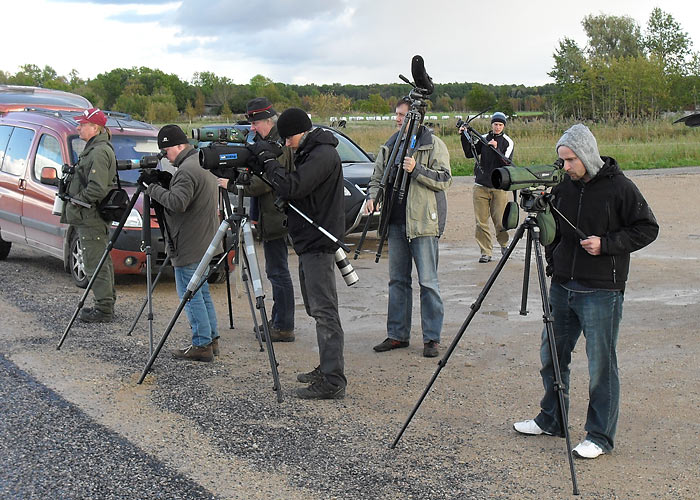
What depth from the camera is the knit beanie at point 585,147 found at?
4.81m

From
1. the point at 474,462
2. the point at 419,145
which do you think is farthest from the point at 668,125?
the point at 474,462

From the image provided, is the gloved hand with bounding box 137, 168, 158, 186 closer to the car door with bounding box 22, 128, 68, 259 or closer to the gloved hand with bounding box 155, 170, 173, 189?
the gloved hand with bounding box 155, 170, 173, 189

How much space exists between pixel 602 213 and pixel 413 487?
1.83 metres

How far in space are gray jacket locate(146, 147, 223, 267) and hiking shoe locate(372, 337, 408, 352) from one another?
5.24 ft

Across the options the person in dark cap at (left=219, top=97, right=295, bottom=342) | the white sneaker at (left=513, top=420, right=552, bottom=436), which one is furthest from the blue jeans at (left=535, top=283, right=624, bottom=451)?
the person in dark cap at (left=219, top=97, right=295, bottom=342)

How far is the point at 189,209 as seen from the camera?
712 cm

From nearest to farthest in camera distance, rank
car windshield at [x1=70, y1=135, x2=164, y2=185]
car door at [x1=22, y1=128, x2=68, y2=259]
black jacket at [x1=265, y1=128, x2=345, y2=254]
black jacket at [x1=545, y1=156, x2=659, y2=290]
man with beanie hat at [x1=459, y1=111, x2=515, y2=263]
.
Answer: black jacket at [x1=545, y1=156, x2=659, y2=290]
black jacket at [x1=265, y1=128, x2=345, y2=254]
car door at [x1=22, y1=128, x2=68, y2=259]
car windshield at [x1=70, y1=135, x2=164, y2=185]
man with beanie hat at [x1=459, y1=111, x2=515, y2=263]

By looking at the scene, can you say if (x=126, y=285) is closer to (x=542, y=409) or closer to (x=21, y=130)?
(x=21, y=130)

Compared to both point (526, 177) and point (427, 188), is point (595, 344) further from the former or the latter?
point (427, 188)

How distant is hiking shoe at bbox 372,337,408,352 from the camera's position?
7.55m

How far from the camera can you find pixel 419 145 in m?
7.46

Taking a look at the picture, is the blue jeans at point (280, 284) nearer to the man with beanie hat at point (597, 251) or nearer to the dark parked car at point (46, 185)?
the dark parked car at point (46, 185)

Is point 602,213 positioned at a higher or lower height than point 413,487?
higher

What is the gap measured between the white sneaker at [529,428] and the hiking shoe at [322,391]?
1.35m
